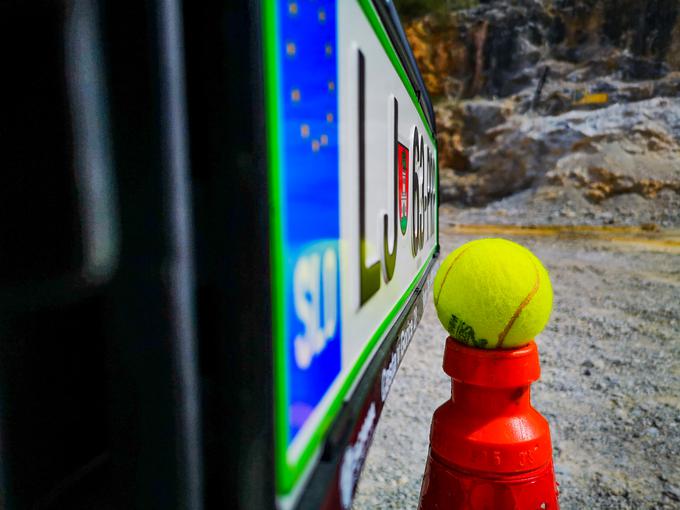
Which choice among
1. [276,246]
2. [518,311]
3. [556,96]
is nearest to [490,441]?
A: [518,311]

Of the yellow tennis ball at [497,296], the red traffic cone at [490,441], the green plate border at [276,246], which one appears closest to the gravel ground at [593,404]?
the red traffic cone at [490,441]

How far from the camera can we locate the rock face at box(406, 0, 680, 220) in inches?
510

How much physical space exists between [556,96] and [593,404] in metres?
14.4

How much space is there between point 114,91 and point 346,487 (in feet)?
1.90

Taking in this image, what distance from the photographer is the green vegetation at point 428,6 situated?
61.0ft

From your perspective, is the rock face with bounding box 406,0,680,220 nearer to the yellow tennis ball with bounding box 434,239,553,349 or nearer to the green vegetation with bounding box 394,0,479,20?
the green vegetation with bounding box 394,0,479,20

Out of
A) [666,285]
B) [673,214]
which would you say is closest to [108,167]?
[666,285]

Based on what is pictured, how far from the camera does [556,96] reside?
15.2m

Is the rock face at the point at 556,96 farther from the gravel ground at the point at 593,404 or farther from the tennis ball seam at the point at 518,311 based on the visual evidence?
the tennis ball seam at the point at 518,311

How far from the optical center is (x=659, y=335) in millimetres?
3766

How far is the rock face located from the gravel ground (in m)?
9.07

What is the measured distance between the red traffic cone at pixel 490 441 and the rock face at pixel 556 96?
41.4 ft

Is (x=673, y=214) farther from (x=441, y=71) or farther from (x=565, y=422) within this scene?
(x=565, y=422)

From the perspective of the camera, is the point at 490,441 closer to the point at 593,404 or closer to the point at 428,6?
the point at 593,404
